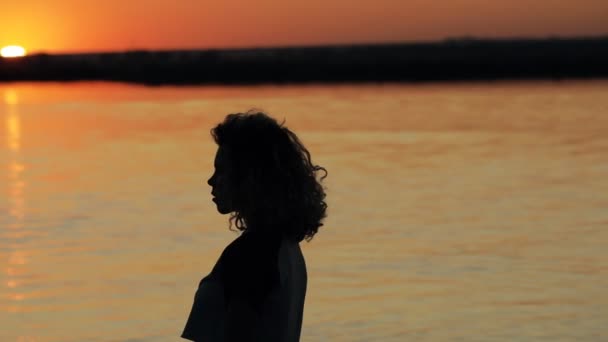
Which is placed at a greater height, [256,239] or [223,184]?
[223,184]

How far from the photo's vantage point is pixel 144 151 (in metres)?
21.4

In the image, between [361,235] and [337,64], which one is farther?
[337,64]

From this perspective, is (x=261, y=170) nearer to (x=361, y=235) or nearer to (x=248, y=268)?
(x=248, y=268)

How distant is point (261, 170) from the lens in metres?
3.68

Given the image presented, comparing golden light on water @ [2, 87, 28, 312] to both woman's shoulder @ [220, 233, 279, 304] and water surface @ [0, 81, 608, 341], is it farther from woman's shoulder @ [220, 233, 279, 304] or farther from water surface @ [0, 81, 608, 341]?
woman's shoulder @ [220, 233, 279, 304]

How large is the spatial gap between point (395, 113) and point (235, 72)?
148ft

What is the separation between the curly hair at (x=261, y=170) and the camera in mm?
3664

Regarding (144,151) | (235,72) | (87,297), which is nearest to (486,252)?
(87,297)

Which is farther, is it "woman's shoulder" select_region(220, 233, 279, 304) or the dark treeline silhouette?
the dark treeline silhouette

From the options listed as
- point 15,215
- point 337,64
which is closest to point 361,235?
point 15,215

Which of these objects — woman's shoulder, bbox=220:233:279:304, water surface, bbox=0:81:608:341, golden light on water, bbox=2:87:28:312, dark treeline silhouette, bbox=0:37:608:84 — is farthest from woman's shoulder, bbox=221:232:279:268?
dark treeline silhouette, bbox=0:37:608:84

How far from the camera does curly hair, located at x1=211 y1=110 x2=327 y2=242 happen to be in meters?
3.66

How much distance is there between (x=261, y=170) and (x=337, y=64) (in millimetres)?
79996

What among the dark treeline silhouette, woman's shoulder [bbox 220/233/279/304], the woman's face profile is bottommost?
woman's shoulder [bbox 220/233/279/304]
